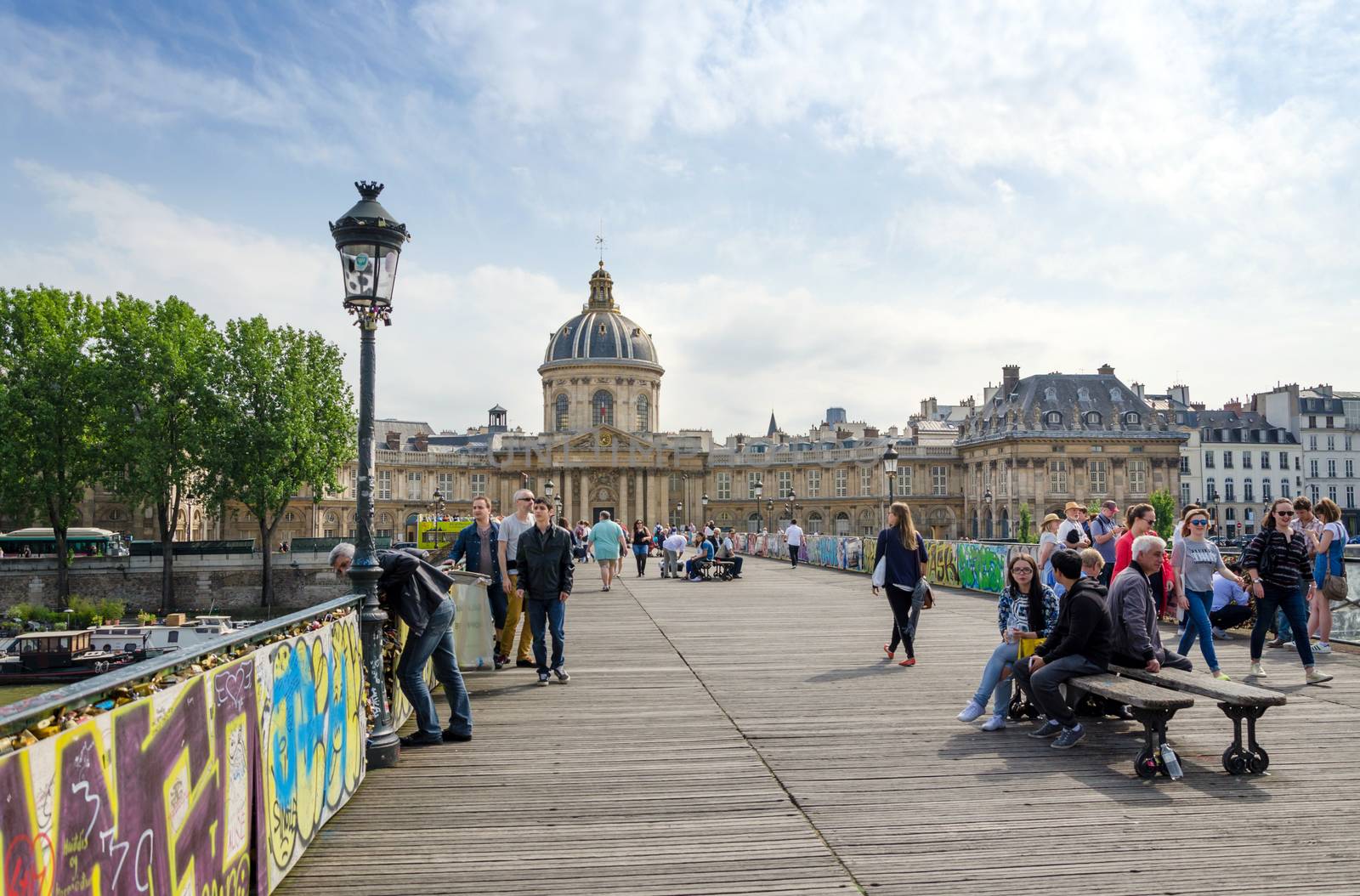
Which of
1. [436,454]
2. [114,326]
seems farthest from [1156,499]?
[114,326]

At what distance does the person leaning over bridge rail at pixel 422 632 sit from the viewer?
25.6ft

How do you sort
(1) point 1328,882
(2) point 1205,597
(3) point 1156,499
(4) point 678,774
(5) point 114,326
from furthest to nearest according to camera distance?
1. (3) point 1156,499
2. (5) point 114,326
3. (2) point 1205,597
4. (4) point 678,774
5. (1) point 1328,882

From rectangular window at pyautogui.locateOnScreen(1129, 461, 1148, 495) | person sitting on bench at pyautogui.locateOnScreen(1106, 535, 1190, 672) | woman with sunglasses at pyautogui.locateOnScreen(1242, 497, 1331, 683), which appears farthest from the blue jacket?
rectangular window at pyautogui.locateOnScreen(1129, 461, 1148, 495)

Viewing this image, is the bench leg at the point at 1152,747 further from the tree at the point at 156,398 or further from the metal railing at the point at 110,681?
the tree at the point at 156,398

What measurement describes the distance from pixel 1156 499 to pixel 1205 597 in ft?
227

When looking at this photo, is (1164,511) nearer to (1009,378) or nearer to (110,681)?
(1009,378)

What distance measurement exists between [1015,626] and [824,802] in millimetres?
3087

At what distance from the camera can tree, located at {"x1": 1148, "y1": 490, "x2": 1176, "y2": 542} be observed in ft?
238

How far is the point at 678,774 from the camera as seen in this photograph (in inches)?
288

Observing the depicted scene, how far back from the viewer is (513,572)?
12.8m

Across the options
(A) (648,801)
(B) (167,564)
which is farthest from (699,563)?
(B) (167,564)

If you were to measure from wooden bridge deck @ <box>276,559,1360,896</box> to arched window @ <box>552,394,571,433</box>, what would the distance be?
8066 cm

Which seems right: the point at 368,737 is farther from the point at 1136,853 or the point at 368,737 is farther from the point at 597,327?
the point at 597,327

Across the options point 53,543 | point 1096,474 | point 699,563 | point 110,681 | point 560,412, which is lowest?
point 53,543
